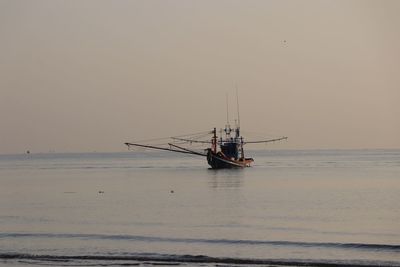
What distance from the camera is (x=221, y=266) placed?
24.3 metres

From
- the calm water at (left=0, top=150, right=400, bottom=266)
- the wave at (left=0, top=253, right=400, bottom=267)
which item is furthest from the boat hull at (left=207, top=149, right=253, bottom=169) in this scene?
the wave at (left=0, top=253, right=400, bottom=267)

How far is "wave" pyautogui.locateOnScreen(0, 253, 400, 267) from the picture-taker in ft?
82.2

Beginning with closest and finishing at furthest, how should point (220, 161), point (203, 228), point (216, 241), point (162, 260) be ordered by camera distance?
point (162, 260), point (216, 241), point (203, 228), point (220, 161)

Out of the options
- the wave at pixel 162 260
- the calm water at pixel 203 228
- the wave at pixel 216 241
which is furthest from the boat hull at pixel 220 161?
the wave at pixel 162 260

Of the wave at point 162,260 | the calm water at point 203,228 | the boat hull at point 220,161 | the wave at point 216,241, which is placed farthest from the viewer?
the boat hull at point 220,161

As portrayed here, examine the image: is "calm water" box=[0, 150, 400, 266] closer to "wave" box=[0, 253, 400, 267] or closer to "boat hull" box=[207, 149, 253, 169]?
"wave" box=[0, 253, 400, 267]

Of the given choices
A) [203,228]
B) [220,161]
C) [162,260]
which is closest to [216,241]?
[203,228]

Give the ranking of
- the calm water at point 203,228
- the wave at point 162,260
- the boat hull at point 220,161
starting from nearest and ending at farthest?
the wave at point 162,260, the calm water at point 203,228, the boat hull at point 220,161

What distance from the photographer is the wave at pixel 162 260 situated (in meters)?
25.0

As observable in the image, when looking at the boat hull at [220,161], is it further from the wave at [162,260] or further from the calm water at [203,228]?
the wave at [162,260]

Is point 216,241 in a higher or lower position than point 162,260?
higher

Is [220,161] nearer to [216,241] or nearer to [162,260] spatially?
[216,241]

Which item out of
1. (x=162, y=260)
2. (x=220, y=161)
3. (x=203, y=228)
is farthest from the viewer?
(x=220, y=161)

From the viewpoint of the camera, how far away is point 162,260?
26109 millimetres
